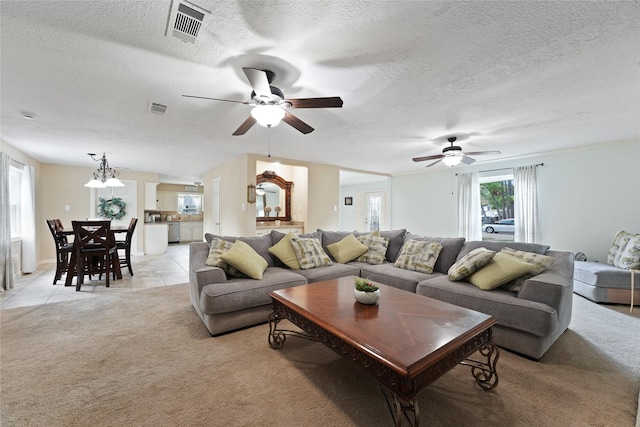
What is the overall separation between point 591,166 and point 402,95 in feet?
13.9

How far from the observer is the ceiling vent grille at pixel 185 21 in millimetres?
1468

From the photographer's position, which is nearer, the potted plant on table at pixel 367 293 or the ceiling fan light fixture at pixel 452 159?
the potted plant on table at pixel 367 293

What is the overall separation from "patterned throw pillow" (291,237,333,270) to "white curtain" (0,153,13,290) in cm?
422

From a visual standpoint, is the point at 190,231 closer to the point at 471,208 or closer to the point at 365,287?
the point at 471,208

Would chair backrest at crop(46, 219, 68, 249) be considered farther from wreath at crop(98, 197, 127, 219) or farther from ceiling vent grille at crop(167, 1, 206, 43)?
ceiling vent grille at crop(167, 1, 206, 43)

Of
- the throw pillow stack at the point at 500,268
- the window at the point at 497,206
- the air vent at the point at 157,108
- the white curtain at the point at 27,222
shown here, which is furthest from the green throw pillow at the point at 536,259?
the white curtain at the point at 27,222

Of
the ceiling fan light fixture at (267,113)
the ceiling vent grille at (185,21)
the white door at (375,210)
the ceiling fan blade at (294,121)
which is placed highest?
the ceiling vent grille at (185,21)

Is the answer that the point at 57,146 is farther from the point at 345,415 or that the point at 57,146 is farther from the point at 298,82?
the point at 345,415

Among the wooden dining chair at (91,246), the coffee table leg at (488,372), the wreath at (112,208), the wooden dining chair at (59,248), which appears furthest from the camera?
the wreath at (112,208)

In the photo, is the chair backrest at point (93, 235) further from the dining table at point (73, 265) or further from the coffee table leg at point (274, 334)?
the coffee table leg at point (274, 334)

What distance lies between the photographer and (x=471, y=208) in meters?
5.88

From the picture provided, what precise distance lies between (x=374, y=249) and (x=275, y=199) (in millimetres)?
3437

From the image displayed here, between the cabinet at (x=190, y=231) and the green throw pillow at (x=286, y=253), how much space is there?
304 inches

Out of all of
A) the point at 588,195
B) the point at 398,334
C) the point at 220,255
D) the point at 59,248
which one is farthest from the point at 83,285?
the point at 588,195
